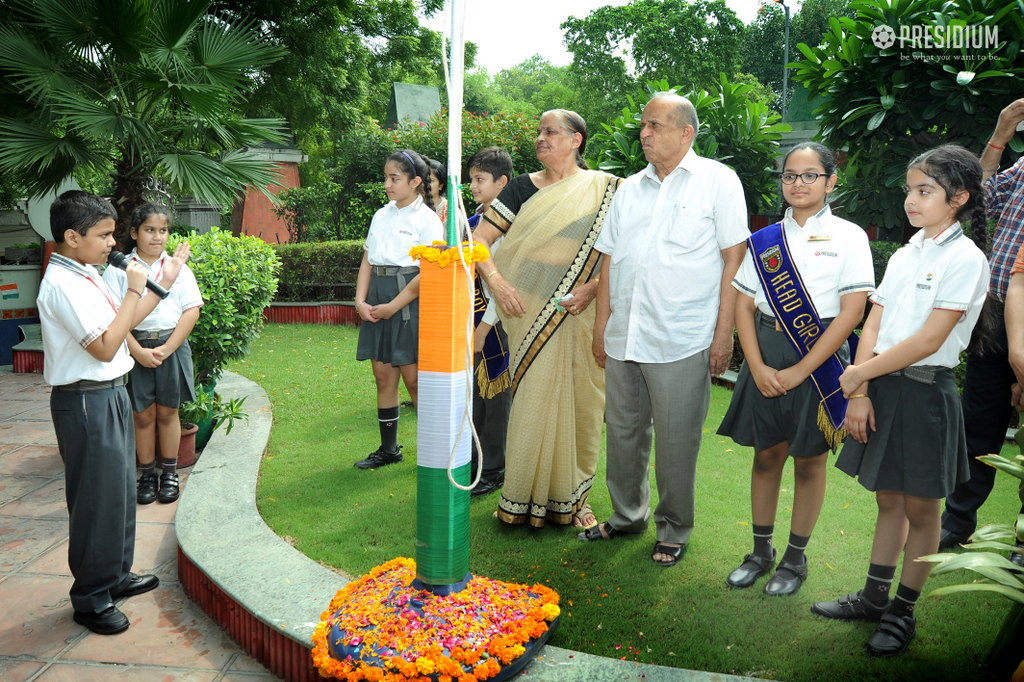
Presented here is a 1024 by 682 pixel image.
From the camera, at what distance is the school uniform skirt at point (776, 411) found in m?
2.92

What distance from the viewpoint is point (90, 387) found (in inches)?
116

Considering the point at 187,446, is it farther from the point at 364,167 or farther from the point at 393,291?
the point at 364,167

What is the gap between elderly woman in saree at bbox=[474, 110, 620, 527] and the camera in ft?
11.7

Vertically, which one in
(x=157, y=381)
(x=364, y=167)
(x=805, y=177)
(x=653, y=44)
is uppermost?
(x=653, y=44)

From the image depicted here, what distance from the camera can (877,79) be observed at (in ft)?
17.6

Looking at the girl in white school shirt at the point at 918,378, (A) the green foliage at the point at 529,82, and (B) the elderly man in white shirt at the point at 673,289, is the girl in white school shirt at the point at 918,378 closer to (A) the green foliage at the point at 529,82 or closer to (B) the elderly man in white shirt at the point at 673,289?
(B) the elderly man in white shirt at the point at 673,289

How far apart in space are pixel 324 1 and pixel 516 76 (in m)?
67.9

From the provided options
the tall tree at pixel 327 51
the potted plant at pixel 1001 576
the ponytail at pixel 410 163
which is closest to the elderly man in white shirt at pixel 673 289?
the potted plant at pixel 1001 576

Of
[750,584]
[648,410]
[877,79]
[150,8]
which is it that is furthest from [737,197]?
[150,8]

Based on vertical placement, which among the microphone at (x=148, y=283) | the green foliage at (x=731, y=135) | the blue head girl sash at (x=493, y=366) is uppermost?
the green foliage at (x=731, y=135)

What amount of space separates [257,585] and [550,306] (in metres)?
1.76

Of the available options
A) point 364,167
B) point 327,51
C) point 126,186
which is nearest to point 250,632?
point 126,186

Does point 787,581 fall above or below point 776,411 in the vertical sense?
below

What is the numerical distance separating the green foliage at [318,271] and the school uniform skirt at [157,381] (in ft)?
23.7
